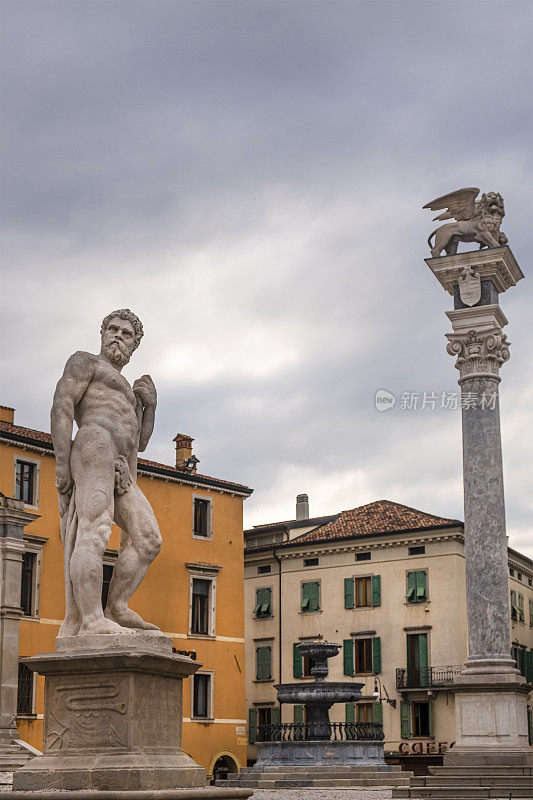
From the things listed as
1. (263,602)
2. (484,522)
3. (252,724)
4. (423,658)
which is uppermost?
(263,602)

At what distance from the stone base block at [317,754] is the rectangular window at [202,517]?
67.7ft

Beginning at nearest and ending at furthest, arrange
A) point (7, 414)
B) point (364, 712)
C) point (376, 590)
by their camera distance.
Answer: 1. point (7, 414)
2. point (364, 712)
3. point (376, 590)

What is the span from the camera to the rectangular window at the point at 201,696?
1639 inches

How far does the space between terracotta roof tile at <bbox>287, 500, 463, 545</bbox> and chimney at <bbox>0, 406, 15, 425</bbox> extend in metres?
18.7

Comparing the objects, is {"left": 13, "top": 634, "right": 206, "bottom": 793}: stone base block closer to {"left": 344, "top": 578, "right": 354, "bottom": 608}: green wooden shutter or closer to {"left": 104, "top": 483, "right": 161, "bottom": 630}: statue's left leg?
{"left": 104, "top": 483, "right": 161, "bottom": 630}: statue's left leg

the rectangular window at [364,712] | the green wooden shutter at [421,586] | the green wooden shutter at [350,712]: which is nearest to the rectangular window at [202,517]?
the green wooden shutter at [421,586]

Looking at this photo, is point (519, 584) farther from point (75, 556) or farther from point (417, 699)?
point (75, 556)

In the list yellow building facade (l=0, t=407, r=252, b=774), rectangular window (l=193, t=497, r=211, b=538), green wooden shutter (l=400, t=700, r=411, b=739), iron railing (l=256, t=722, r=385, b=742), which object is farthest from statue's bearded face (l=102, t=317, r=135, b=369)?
green wooden shutter (l=400, t=700, r=411, b=739)

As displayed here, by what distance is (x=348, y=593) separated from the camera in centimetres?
5197

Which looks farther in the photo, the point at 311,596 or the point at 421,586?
the point at 311,596

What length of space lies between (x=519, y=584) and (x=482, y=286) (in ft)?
125

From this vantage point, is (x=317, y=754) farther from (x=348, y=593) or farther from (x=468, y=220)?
(x=348, y=593)

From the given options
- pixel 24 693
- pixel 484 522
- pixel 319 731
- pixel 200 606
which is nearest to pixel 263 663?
pixel 200 606

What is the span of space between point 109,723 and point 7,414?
31.9 meters
